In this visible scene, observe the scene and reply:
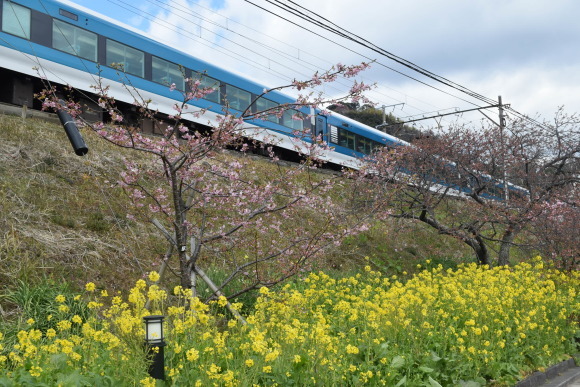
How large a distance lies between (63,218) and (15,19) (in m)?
5.36

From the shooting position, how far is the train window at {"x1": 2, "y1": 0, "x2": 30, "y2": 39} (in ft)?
33.5

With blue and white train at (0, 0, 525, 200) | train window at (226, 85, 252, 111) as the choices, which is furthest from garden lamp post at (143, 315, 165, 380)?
train window at (226, 85, 252, 111)

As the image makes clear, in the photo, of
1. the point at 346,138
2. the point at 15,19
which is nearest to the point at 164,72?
the point at 15,19

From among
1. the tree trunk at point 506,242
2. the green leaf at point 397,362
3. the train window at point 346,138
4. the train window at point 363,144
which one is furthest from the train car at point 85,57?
the train window at point 363,144

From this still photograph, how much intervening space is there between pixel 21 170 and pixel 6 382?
22.5 ft

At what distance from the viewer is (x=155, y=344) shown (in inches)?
124

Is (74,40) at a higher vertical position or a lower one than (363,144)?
lower

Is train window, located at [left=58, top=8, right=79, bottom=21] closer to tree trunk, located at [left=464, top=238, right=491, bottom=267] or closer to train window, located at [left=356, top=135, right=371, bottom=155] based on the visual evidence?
tree trunk, located at [left=464, top=238, right=491, bottom=267]

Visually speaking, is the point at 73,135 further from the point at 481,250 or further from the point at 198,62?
the point at 481,250

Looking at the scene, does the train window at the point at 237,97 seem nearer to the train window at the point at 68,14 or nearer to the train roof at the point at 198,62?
the train roof at the point at 198,62

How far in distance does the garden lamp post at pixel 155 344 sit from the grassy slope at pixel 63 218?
3202 millimetres

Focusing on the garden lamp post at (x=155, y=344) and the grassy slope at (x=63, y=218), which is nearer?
the garden lamp post at (x=155, y=344)

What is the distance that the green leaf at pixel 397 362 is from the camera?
4.31m

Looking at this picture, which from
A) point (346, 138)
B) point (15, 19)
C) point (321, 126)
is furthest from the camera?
point (346, 138)
